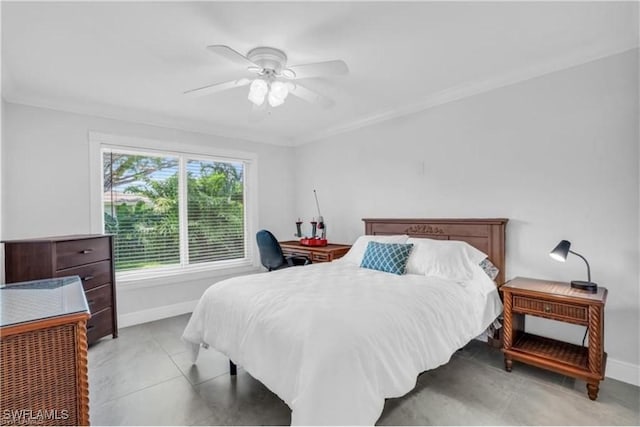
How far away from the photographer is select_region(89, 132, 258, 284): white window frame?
3.31m

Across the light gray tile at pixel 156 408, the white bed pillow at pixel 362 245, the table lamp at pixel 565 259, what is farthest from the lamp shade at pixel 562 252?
the light gray tile at pixel 156 408

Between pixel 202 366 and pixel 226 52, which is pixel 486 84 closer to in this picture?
pixel 226 52

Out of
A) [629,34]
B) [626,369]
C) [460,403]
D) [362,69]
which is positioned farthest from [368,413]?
[629,34]

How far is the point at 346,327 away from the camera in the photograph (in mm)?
1504

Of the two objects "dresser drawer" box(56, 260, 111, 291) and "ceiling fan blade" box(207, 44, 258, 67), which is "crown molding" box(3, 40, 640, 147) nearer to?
"dresser drawer" box(56, 260, 111, 291)

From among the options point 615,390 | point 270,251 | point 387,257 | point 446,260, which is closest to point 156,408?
point 270,251

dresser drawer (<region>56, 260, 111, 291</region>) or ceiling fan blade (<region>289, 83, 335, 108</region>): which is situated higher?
ceiling fan blade (<region>289, 83, 335, 108</region>)

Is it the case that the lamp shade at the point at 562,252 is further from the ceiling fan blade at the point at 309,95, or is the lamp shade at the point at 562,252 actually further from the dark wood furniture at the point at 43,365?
the dark wood furniture at the point at 43,365

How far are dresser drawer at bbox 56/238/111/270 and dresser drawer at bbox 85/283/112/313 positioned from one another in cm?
29

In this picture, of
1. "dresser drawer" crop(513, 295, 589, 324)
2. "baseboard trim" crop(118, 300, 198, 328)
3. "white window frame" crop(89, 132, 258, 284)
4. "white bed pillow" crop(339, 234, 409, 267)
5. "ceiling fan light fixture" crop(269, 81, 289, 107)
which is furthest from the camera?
"baseboard trim" crop(118, 300, 198, 328)

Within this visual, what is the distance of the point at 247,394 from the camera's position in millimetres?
2082

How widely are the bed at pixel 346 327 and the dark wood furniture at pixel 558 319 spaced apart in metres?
0.21

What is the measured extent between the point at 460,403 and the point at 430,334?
577 mm

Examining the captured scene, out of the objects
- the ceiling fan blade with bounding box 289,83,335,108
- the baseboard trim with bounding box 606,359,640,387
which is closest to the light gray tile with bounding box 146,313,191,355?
the ceiling fan blade with bounding box 289,83,335,108
